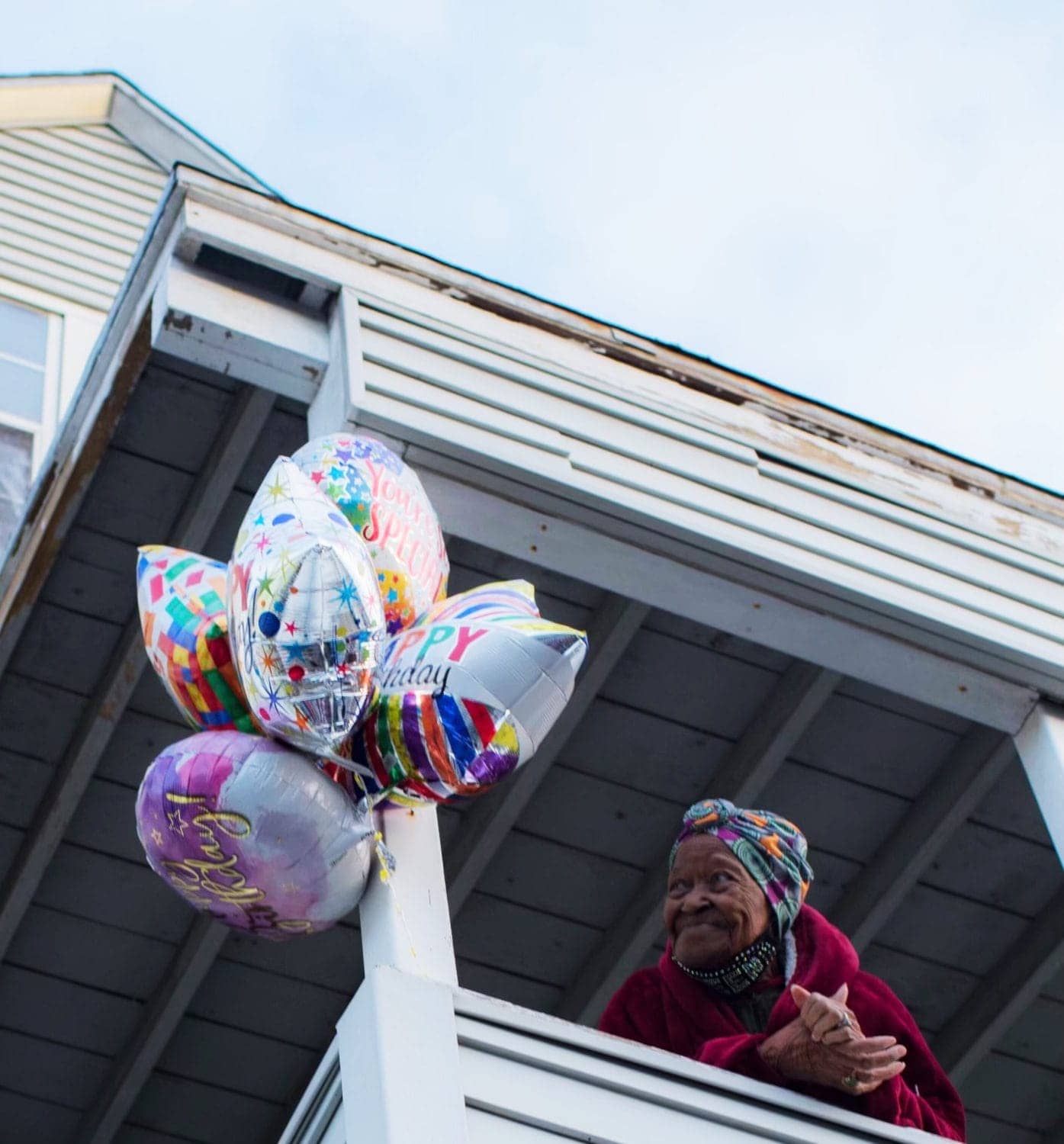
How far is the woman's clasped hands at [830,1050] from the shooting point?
2807mm

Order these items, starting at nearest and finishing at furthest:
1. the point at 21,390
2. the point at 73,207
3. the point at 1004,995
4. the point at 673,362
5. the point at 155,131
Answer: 1. the point at 673,362
2. the point at 1004,995
3. the point at 21,390
4. the point at 73,207
5. the point at 155,131

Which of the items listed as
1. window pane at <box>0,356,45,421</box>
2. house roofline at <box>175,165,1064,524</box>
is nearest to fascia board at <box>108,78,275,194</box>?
window pane at <box>0,356,45,421</box>

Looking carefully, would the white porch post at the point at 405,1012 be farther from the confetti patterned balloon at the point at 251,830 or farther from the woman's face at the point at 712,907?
the woman's face at the point at 712,907

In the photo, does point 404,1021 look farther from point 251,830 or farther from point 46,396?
point 46,396

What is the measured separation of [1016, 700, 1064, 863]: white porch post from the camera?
3.52 metres

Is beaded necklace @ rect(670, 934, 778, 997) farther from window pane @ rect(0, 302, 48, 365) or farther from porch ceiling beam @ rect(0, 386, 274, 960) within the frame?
window pane @ rect(0, 302, 48, 365)

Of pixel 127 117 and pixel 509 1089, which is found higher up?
pixel 509 1089

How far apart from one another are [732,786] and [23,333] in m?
4.21

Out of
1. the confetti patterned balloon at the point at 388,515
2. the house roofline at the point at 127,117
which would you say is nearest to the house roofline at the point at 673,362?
the confetti patterned balloon at the point at 388,515

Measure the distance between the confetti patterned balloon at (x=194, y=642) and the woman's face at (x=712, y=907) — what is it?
3.39ft

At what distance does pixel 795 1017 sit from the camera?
9.81 ft

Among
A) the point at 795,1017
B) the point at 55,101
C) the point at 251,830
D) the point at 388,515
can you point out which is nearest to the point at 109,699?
the point at 388,515

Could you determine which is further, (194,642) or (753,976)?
(753,976)

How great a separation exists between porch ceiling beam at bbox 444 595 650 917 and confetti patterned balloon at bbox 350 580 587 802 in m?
1.36
